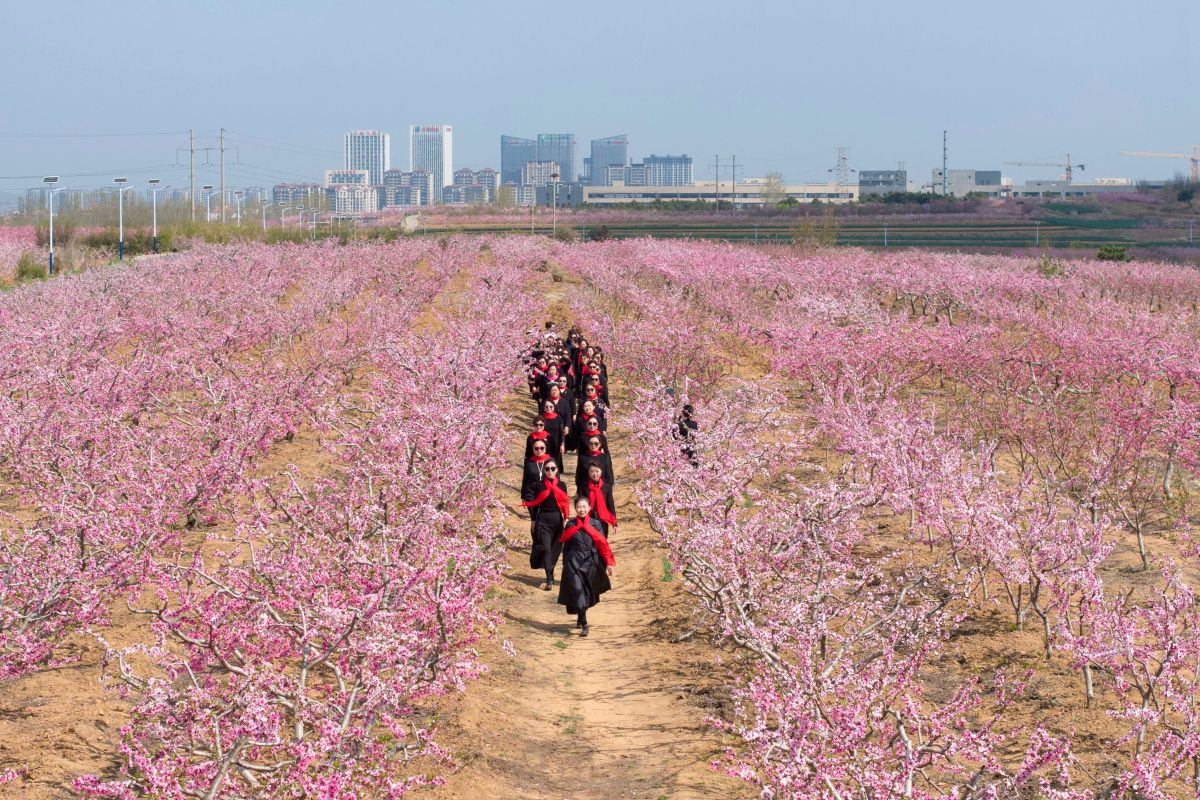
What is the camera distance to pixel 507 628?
34.6ft

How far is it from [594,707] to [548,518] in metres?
2.95

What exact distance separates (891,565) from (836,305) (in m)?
9.99

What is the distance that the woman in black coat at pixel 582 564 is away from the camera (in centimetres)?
1052

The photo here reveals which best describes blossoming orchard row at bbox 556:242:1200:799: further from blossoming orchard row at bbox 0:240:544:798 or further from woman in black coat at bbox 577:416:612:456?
blossoming orchard row at bbox 0:240:544:798

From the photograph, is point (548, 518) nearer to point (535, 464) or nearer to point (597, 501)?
point (535, 464)

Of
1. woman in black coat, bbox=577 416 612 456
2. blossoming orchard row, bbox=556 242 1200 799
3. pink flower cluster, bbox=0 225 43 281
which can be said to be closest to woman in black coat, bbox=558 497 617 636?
blossoming orchard row, bbox=556 242 1200 799

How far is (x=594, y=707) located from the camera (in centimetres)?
897

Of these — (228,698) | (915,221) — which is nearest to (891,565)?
(228,698)

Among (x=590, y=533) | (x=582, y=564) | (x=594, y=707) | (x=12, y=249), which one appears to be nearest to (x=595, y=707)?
(x=594, y=707)

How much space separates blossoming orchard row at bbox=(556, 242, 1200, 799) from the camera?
19.9ft

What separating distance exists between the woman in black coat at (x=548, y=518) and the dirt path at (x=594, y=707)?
1.04 ft

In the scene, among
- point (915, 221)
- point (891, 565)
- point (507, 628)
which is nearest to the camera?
point (507, 628)

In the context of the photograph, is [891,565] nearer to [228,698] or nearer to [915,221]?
[228,698]

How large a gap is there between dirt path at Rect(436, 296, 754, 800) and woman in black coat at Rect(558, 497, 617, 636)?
29 cm
